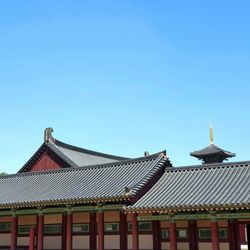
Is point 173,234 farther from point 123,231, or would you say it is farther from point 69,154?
point 69,154

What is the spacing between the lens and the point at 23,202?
27.6m

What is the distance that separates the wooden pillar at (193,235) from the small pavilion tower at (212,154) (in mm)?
24511

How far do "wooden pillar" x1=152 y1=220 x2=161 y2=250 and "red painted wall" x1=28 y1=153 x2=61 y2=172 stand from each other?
1622 centimetres

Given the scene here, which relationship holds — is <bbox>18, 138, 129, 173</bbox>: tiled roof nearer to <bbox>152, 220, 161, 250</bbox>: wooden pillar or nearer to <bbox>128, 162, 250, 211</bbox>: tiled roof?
<bbox>128, 162, 250, 211</bbox>: tiled roof

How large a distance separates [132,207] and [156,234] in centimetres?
303

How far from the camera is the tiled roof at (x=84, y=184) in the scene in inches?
987

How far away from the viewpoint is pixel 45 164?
132 feet

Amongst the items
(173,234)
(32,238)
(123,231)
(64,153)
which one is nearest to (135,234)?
(173,234)

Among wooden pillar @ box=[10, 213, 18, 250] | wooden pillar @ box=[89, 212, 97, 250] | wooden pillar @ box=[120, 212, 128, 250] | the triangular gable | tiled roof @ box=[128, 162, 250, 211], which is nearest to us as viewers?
tiled roof @ box=[128, 162, 250, 211]

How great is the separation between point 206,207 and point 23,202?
40.4 feet

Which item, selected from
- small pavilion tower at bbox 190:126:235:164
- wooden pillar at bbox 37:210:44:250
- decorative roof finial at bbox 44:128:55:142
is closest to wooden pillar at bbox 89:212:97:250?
wooden pillar at bbox 37:210:44:250

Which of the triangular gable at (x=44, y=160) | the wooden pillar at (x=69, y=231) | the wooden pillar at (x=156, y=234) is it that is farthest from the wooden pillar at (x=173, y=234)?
the triangular gable at (x=44, y=160)

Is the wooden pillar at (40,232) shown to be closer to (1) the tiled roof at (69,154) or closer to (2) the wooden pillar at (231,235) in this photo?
(1) the tiled roof at (69,154)

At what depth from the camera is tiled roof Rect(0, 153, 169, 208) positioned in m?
25.1
